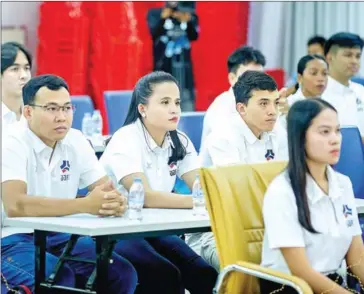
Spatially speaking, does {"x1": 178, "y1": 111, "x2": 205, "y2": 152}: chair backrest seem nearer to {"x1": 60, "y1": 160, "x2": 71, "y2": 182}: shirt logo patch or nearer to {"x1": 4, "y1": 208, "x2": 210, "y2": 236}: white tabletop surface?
{"x1": 60, "y1": 160, "x2": 71, "y2": 182}: shirt logo patch

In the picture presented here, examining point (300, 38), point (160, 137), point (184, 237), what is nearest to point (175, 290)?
point (184, 237)

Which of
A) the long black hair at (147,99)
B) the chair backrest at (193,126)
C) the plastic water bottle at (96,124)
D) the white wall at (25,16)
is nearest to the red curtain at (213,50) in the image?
the white wall at (25,16)

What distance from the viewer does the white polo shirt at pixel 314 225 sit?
10.2 ft

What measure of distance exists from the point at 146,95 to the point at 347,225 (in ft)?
4.31

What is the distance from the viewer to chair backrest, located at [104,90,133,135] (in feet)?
20.7

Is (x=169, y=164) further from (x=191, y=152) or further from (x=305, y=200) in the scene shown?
(x=305, y=200)

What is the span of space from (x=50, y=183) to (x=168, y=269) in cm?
61

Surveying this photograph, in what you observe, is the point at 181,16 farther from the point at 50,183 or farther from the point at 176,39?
the point at 50,183

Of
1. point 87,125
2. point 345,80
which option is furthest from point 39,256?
point 345,80

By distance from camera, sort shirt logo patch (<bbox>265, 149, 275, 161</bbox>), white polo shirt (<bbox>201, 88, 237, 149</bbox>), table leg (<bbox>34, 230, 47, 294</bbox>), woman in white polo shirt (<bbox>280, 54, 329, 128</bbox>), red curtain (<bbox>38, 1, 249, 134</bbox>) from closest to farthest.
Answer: table leg (<bbox>34, 230, 47, 294</bbox>) → shirt logo patch (<bbox>265, 149, 275, 161</bbox>) → white polo shirt (<bbox>201, 88, 237, 149</bbox>) → woman in white polo shirt (<bbox>280, 54, 329, 128</bbox>) → red curtain (<bbox>38, 1, 249, 134</bbox>)


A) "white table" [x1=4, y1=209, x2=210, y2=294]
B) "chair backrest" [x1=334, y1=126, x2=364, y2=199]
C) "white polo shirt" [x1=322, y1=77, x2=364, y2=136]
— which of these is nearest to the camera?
"white table" [x1=4, y1=209, x2=210, y2=294]

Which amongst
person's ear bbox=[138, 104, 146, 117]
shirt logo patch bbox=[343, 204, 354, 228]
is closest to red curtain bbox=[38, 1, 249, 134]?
person's ear bbox=[138, 104, 146, 117]

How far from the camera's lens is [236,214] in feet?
10.8

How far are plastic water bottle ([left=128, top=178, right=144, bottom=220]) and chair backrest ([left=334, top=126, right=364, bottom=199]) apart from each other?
4.16 feet
